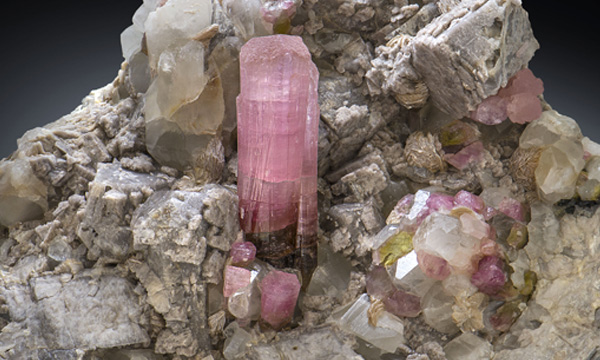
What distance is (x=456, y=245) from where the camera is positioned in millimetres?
1937

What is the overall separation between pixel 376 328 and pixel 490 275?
341 mm

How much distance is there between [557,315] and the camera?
77.0 inches

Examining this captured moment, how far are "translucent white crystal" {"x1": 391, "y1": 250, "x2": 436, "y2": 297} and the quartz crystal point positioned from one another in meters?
0.25

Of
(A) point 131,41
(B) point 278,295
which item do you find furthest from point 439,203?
(A) point 131,41

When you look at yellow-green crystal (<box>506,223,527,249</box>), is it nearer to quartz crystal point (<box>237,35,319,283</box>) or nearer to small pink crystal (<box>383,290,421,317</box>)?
small pink crystal (<box>383,290,421,317</box>)

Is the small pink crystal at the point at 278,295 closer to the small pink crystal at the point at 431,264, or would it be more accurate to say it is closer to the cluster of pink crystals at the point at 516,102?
the small pink crystal at the point at 431,264

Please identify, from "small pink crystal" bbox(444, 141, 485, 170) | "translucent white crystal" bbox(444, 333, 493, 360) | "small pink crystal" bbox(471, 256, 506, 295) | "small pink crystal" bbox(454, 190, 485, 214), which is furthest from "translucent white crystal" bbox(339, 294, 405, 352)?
"small pink crystal" bbox(444, 141, 485, 170)

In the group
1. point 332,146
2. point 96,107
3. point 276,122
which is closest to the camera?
point 276,122

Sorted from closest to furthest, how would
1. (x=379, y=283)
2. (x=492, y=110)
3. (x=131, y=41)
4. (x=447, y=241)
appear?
(x=447, y=241)
(x=379, y=283)
(x=492, y=110)
(x=131, y=41)

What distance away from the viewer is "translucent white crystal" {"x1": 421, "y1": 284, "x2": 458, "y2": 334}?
1998 mm

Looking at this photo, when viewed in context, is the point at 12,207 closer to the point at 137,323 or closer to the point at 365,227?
the point at 137,323

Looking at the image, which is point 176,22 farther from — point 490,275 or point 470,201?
point 490,275

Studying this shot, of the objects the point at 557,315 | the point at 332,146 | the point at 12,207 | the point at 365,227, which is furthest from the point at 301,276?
the point at 12,207

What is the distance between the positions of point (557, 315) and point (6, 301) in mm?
1483
